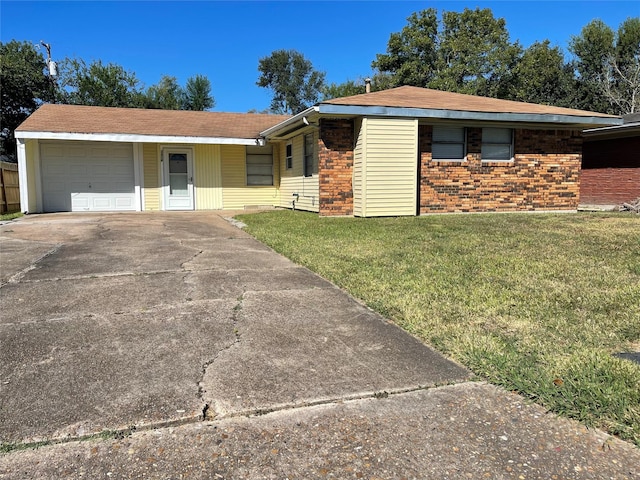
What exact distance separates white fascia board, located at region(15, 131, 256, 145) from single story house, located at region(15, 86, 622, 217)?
0.03m

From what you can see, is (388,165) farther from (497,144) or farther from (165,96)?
(165,96)

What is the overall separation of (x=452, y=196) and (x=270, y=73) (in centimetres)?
4086

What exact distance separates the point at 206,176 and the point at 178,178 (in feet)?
3.16

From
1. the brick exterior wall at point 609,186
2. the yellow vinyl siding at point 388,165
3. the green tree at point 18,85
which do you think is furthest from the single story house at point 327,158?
the green tree at point 18,85

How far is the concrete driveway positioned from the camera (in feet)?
6.60

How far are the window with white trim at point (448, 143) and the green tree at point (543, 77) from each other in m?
27.9

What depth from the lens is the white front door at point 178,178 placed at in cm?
1606

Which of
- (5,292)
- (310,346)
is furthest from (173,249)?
(310,346)

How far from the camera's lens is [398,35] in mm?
39375

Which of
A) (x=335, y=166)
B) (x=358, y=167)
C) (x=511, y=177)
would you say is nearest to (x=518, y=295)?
(x=358, y=167)

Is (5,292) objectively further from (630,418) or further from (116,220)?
(116,220)

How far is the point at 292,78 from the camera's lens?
48.9m

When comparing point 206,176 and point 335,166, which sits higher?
point 335,166

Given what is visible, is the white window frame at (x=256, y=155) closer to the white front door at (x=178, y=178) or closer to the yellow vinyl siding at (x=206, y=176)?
the yellow vinyl siding at (x=206, y=176)
